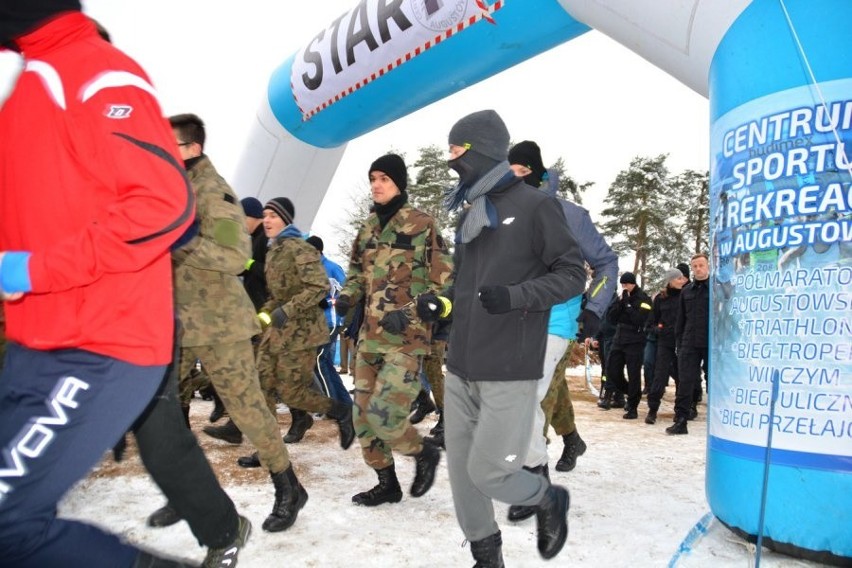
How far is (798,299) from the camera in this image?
2738 millimetres

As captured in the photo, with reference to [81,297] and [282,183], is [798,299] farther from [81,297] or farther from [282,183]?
[282,183]

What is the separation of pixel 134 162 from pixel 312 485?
2.94 m

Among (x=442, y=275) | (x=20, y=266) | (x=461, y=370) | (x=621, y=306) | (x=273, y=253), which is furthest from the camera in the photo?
(x=621, y=306)

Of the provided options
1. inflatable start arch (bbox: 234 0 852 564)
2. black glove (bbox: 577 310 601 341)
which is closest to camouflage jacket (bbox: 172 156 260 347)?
black glove (bbox: 577 310 601 341)

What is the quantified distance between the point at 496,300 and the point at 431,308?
0.66m

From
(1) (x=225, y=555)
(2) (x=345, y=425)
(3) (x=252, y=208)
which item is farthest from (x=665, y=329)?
(1) (x=225, y=555)

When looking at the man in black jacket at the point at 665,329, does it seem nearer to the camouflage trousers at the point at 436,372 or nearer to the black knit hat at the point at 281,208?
the camouflage trousers at the point at 436,372

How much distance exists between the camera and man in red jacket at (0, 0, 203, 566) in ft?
4.68

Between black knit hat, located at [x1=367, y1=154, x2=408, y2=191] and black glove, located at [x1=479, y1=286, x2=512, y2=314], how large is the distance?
1.76 m

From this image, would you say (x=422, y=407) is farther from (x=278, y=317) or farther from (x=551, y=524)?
(x=551, y=524)

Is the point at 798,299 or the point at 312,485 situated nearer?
the point at 798,299

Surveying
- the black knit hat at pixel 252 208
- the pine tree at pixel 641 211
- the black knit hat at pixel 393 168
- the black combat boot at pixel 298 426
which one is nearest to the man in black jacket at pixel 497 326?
the black knit hat at pixel 393 168

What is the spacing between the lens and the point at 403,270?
3820 mm

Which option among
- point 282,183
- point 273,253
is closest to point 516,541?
point 273,253
